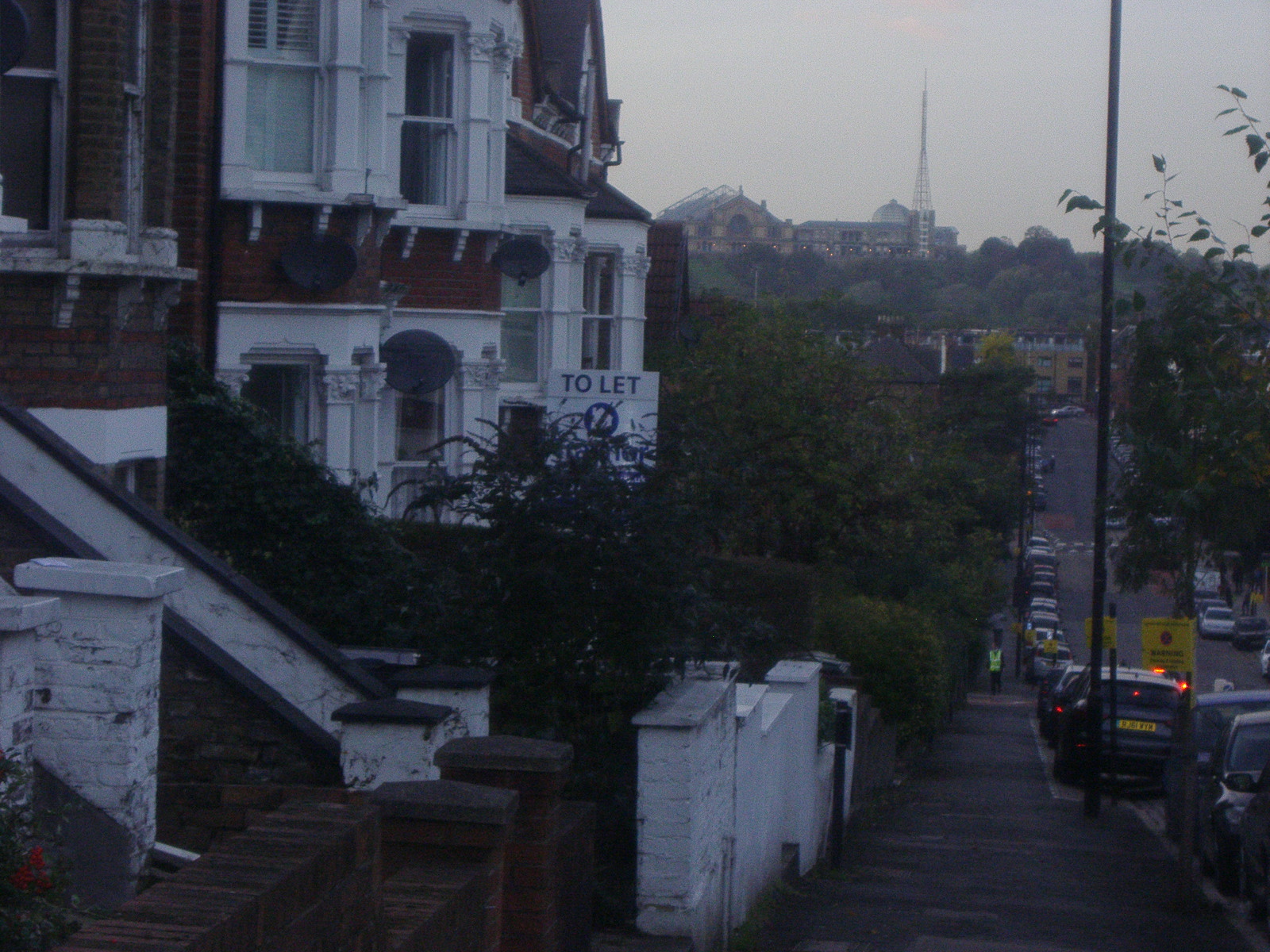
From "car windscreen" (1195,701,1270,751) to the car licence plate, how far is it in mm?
2536

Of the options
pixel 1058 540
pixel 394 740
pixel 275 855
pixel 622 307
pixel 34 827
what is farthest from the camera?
pixel 1058 540

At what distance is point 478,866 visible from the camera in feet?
14.4

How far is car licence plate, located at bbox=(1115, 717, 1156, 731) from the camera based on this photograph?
22.3 m

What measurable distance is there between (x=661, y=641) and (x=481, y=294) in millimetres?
9293

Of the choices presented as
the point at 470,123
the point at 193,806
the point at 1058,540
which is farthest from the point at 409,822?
the point at 1058,540

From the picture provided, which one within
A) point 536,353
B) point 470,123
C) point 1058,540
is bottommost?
point 1058,540

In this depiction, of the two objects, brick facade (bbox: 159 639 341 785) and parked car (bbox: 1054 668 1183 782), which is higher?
brick facade (bbox: 159 639 341 785)

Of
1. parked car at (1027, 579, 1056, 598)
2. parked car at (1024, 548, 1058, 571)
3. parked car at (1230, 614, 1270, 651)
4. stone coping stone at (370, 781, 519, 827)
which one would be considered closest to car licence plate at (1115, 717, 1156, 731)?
stone coping stone at (370, 781, 519, 827)

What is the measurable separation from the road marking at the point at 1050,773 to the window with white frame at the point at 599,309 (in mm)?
9147

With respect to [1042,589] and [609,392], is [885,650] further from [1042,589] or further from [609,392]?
[1042,589]

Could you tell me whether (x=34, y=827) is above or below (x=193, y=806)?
above

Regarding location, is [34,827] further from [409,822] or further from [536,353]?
[536,353]

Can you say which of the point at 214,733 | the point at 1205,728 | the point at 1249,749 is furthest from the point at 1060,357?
the point at 214,733

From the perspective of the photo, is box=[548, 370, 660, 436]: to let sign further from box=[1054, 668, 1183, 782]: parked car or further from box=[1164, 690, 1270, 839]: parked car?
box=[1054, 668, 1183, 782]: parked car
